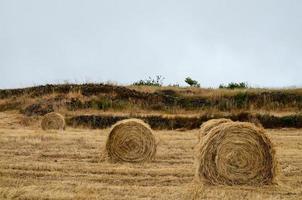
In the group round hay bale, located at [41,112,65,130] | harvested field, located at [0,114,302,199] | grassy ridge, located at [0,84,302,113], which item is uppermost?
grassy ridge, located at [0,84,302,113]

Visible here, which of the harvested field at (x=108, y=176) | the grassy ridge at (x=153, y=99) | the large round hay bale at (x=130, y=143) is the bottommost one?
the harvested field at (x=108, y=176)

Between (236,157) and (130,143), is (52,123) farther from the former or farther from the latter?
(236,157)

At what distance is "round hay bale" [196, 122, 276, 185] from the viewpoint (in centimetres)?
1005

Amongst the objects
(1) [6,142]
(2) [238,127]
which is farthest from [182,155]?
(1) [6,142]

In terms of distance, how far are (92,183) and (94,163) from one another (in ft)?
8.87

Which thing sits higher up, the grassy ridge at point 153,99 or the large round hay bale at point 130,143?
the grassy ridge at point 153,99

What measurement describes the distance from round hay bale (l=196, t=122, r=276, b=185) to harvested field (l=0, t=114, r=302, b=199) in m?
0.25

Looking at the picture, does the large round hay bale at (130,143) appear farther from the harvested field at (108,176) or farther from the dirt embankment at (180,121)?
the dirt embankment at (180,121)

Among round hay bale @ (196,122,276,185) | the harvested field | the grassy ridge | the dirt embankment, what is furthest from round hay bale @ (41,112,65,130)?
round hay bale @ (196,122,276,185)

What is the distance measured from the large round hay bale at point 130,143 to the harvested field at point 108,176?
316 millimetres

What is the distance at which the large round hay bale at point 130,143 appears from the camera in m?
13.3

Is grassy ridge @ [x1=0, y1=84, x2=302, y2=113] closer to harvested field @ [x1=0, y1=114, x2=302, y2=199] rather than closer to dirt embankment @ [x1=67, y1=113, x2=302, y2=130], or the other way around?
dirt embankment @ [x1=67, y1=113, x2=302, y2=130]

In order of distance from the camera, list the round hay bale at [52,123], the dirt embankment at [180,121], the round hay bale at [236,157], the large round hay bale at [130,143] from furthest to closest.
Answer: the dirt embankment at [180,121] < the round hay bale at [52,123] < the large round hay bale at [130,143] < the round hay bale at [236,157]

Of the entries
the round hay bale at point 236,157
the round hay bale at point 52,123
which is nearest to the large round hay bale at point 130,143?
the round hay bale at point 236,157
